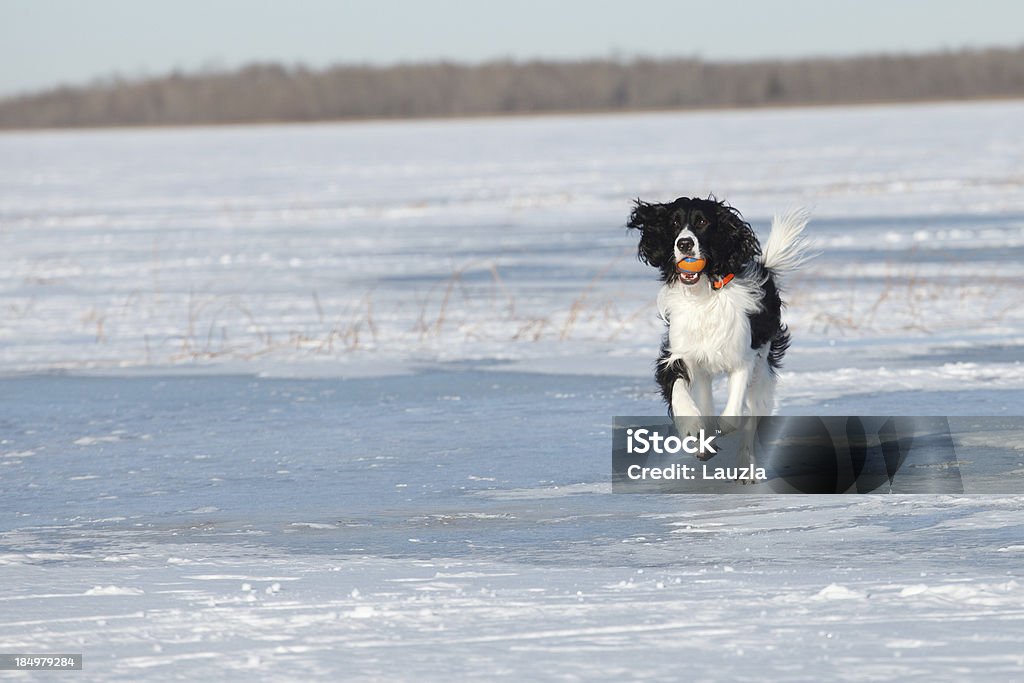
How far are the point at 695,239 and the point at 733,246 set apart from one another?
17 cm

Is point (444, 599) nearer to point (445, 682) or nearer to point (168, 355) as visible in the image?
point (445, 682)

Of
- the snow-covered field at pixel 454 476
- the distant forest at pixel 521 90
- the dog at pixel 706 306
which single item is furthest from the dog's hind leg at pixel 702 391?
the distant forest at pixel 521 90

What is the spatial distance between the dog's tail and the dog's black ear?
0.41 m

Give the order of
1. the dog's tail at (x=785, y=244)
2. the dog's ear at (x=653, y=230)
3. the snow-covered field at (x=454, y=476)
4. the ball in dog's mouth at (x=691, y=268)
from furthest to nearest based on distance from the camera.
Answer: the dog's tail at (x=785, y=244), the dog's ear at (x=653, y=230), the ball in dog's mouth at (x=691, y=268), the snow-covered field at (x=454, y=476)

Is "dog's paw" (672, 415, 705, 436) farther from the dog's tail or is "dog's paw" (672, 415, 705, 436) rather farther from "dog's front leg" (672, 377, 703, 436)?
the dog's tail

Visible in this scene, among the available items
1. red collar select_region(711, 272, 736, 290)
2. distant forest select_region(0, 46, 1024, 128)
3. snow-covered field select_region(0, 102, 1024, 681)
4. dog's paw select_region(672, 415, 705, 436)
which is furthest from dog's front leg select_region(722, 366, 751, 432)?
distant forest select_region(0, 46, 1024, 128)

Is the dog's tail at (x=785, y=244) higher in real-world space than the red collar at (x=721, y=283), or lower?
higher

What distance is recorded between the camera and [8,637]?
3865mm

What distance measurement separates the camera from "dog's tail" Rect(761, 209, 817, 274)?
6348 millimetres

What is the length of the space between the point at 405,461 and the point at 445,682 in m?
2.87

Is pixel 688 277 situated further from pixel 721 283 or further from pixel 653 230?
pixel 653 230

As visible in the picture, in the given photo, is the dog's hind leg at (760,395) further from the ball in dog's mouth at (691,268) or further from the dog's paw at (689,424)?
the ball in dog's mouth at (691,268)

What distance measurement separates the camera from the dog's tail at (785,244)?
6.35 meters

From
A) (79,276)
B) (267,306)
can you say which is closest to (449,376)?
(267,306)
